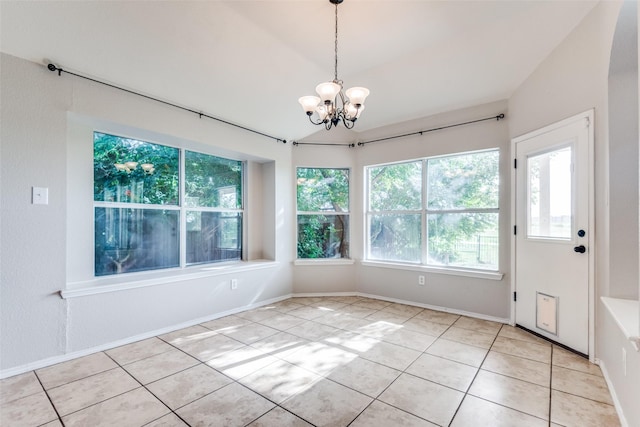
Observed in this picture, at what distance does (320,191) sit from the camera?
4.73 metres

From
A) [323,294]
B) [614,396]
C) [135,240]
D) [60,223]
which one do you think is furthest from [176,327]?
[614,396]

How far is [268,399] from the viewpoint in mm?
1961

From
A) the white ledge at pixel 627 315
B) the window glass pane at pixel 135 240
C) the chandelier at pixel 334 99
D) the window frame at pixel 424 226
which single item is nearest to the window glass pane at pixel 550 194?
the window frame at pixel 424 226

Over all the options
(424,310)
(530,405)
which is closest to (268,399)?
(530,405)

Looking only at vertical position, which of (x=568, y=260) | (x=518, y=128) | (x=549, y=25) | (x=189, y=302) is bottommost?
(x=189, y=302)

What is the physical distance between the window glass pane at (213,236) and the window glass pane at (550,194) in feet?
12.1

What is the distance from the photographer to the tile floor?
1781 mm

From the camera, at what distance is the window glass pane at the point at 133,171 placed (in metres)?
2.98

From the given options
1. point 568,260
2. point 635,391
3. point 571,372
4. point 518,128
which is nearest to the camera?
point 635,391

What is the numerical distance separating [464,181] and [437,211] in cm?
51

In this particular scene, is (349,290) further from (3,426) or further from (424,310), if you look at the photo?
(3,426)

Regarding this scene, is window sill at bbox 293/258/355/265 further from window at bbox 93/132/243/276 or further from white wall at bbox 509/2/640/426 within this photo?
white wall at bbox 509/2/640/426

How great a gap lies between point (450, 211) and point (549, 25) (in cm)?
211

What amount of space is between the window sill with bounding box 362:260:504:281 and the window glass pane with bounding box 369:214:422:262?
0.44 ft
